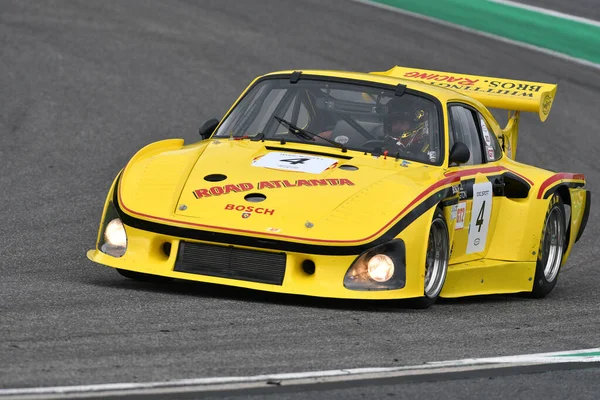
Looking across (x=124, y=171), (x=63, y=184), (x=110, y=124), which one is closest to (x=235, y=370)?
(x=124, y=171)

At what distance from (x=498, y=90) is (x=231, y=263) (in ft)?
14.6

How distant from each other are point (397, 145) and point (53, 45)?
388 inches

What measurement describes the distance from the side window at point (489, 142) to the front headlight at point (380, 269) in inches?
89.4

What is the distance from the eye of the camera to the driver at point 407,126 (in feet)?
27.9

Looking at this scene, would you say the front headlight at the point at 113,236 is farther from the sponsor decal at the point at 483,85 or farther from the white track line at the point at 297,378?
the sponsor decal at the point at 483,85

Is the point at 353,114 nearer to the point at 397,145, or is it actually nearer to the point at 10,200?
the point at 397,145

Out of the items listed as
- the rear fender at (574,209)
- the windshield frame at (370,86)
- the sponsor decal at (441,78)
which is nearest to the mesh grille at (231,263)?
the windshield frame at (370,86)

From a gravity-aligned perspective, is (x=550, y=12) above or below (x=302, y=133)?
above

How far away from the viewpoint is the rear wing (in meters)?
10.8

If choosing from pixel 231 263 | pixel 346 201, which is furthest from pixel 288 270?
pixel 346 201

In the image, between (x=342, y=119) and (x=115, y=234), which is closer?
(x=115, y=234)

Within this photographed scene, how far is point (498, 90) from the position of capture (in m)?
11.0

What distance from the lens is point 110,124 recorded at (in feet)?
48.0

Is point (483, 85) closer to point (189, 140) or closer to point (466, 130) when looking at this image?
point (466, 130)
